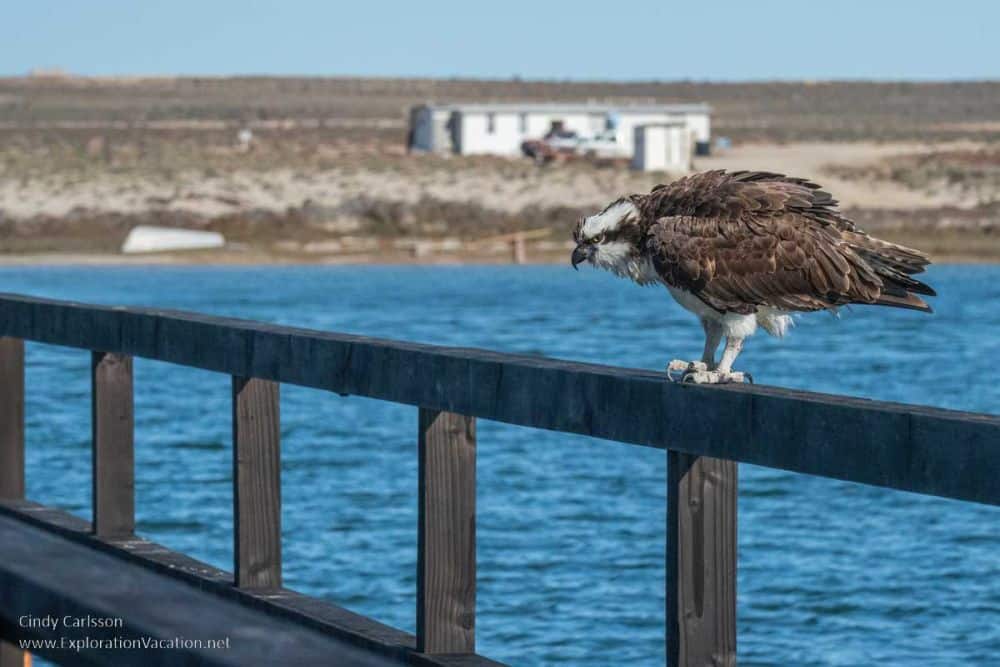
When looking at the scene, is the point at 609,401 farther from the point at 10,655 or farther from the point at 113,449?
the point at 10,655

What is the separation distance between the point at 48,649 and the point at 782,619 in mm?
8112

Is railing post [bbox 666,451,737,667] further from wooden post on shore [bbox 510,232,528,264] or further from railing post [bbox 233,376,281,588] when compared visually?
wooden post on shore [bbox 510,232,528,264]

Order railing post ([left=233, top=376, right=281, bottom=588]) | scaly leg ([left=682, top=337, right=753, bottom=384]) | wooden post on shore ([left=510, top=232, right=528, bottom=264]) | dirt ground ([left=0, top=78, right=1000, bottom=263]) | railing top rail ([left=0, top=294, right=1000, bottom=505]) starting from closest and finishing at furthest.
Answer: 1. railing top rail ([left=0, top=294, right=1000, bottom=505])
2. scaly leg ([left=682, top=337, right=753, bottom=384])
3. railing post ([left=233, top=376, right=281, bottom=588])
4. wooden post on shore ([left=510, top=232, right=528, bottom=264])
5. dirt ground ([left=0, top=78, right=1000, bottom=263])

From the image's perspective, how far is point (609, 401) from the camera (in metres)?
4.84

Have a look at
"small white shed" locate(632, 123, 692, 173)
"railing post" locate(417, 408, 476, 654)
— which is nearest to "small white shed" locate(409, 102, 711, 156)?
"small white shed" locate(632, 123, 692, 173)

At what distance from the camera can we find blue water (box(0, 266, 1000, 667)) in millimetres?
13000

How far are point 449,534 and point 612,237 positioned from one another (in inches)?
50.9

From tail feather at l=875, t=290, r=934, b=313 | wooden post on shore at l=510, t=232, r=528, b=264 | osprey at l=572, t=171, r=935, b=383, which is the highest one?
osprey at l=572, t=171, r=935, b=383

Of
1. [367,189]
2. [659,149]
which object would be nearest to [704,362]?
[367,189]

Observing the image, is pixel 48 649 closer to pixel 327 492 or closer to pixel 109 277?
pixel 327 492

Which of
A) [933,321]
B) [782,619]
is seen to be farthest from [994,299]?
[782,619]

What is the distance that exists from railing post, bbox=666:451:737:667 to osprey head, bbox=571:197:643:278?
5.15ft

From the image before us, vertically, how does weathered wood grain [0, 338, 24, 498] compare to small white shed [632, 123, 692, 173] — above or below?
above

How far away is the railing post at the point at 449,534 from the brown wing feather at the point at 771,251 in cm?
99
